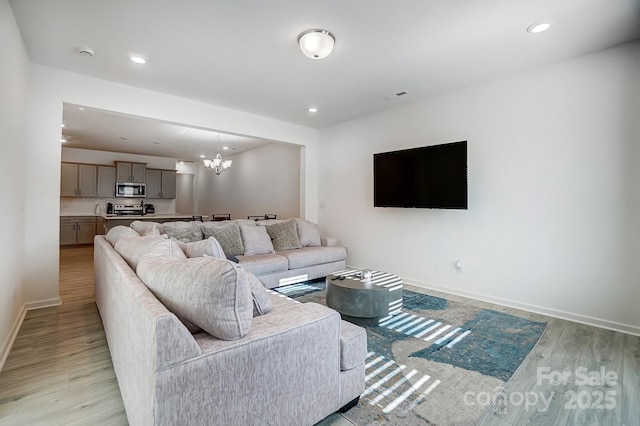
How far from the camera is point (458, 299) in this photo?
3.77 m

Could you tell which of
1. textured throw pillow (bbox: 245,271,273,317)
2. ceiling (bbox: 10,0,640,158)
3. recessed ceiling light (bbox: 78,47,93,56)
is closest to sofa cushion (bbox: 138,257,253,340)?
textured throw pillow (bbox: 245,271,273,317)

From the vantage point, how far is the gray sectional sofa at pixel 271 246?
13.0 feet

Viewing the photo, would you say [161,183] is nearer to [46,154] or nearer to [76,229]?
[76,229]

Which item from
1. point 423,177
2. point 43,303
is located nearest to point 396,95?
point 423,177

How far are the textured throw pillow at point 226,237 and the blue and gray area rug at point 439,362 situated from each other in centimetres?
225

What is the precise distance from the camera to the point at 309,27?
2.58m

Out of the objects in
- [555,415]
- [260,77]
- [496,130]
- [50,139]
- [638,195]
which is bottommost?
[555,415]

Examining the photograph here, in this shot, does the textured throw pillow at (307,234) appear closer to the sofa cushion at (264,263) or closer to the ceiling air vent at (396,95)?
the sofa cushion at (264,263)

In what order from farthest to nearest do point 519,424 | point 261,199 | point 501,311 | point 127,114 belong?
point 261,199, point 127,114, point 501,311, point 519,424

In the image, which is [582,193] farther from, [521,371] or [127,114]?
[127,114]

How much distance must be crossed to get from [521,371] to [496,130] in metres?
2.73

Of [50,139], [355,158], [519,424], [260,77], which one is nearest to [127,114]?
[50,139]

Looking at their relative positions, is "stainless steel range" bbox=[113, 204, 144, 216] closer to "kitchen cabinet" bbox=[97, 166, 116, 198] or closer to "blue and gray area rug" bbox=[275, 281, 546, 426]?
"kitchen cabinet" bbox=[97, 166, 116, 198]

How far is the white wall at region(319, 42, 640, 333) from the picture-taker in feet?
9.34
